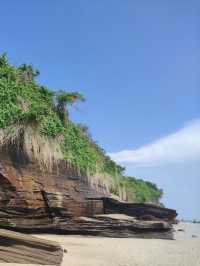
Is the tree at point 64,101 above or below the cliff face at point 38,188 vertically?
above

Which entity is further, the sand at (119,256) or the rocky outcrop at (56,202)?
the rocky outcrop at (56,202)

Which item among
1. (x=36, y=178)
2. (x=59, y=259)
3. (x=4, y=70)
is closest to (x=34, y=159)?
(x=36, y=178)

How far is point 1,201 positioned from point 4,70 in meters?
6.03

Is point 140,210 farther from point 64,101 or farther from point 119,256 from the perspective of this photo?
point 119,256

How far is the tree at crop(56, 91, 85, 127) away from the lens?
74.8ft

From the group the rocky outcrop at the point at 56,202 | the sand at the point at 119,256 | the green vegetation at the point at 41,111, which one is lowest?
the sand at the point at 119,256

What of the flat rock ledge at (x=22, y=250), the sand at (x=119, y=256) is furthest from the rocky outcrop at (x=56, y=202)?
the flat rock ledge at (x=22, y=250)

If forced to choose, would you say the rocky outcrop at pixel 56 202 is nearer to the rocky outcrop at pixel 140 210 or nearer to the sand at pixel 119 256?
the rocky outcrop at pixel 140 210

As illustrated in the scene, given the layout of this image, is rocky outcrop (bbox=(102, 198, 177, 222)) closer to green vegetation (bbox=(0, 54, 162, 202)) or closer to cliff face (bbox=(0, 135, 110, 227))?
green vegetation (bbox=(0, 54, 162, 202))

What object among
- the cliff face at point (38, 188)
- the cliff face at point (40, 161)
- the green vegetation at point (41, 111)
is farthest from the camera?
the green vegetation at point (41, 111)

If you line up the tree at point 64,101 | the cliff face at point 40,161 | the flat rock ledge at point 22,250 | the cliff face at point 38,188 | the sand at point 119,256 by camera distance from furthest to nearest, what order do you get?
1. the tree at point 64,101
2. the cliff face at point 40,161
3. the cliff face at point 38,188
4. the sand at point 119,256
5. the flat rock ledge at point 22,250

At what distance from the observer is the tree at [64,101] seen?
74.8 feet

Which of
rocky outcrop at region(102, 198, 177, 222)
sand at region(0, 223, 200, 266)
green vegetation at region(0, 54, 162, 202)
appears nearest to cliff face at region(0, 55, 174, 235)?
green vegetation at region(0, 54, 162, 202)

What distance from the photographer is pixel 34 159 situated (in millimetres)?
17812
